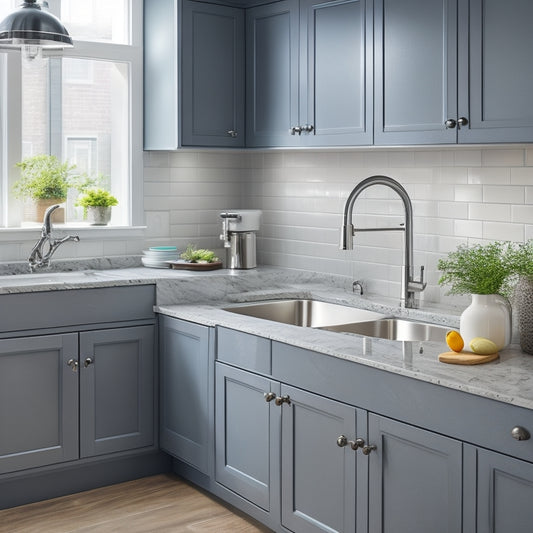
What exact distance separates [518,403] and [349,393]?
0.74 meters

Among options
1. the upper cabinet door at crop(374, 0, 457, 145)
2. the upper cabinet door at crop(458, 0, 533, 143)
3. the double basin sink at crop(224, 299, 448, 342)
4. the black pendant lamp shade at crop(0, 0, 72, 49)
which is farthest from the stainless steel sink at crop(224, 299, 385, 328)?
the black pendant lamp shade at crop(0, 0, 72, 49)

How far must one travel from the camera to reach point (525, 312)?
304 cm

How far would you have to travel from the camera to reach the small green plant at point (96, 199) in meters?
4.64

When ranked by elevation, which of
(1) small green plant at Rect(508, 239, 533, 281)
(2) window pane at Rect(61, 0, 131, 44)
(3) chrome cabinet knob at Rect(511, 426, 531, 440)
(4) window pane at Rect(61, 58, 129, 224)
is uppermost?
(2) window pane at Rect(61, 0, 131, 44)

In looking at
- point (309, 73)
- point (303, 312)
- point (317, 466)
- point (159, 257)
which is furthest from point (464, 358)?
point (159, 257)

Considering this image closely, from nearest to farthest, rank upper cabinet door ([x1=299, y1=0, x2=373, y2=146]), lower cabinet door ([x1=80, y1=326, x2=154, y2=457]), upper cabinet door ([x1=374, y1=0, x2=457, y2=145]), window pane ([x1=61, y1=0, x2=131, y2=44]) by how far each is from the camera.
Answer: upper cabinet door ([x1=374, y1=0, x2=457, y2=145]), upper cabinet door ([x1=299, y1=0, x2=373, y2=146]), lower cabinet door ([x1=80, y1=326, x2=154, y2=457]), window pane ([x1=61, y1=0, x2=131, y2=44])

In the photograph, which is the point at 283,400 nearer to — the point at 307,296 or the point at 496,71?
the point at 307,296

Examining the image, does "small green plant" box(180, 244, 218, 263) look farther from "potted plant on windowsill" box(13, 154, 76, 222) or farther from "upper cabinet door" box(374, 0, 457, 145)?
"upper cabinet door" box(374, 0, 457, 145)

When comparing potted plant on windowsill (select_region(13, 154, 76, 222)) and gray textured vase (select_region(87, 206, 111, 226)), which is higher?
potted plant on windowsill (select_region(13, 154, 76, 222))

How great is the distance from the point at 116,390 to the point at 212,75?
1.64 metres

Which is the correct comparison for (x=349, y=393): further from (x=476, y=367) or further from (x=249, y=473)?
(x=249, y=473)

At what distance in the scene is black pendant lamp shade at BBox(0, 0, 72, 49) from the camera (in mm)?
3475

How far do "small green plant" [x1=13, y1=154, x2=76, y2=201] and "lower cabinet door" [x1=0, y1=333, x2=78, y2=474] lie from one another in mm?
879

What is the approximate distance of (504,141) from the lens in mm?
3137
